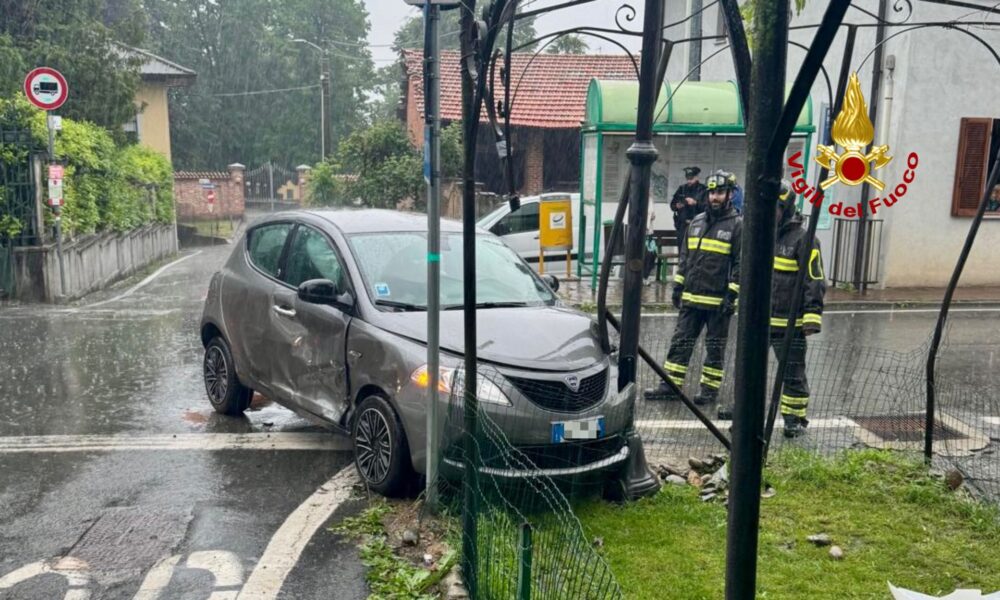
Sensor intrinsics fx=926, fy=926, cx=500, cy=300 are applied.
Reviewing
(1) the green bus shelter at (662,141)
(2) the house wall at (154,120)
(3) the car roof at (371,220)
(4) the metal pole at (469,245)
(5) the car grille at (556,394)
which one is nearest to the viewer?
(4) the metal pole at (469,245)

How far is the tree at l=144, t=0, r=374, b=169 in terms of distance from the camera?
56.0m

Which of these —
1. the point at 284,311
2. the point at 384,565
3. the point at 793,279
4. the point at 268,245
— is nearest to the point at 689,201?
the point at 793,279

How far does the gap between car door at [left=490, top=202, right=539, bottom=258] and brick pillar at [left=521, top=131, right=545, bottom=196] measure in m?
10.2

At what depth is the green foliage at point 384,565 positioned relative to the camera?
14.3 feet

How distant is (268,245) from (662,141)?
32.2 ft

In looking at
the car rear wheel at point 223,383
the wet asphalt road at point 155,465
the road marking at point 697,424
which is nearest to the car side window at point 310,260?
the car rear wheel at point 223,383

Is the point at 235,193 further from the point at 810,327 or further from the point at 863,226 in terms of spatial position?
the point at 810,327

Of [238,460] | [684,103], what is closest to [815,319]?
[238,460]

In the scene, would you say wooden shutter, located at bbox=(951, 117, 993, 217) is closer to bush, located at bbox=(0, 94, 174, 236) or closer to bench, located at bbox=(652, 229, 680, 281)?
bench, located at bbox=(652, 229, 680, 281)

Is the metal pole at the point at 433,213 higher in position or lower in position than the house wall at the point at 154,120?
lower

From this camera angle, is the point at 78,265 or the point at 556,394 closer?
the point at 556,394

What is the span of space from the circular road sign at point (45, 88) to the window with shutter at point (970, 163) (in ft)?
44.0

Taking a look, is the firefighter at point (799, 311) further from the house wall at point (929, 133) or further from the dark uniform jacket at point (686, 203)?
the house wall at point (929, 133)

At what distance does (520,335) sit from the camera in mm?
5562
